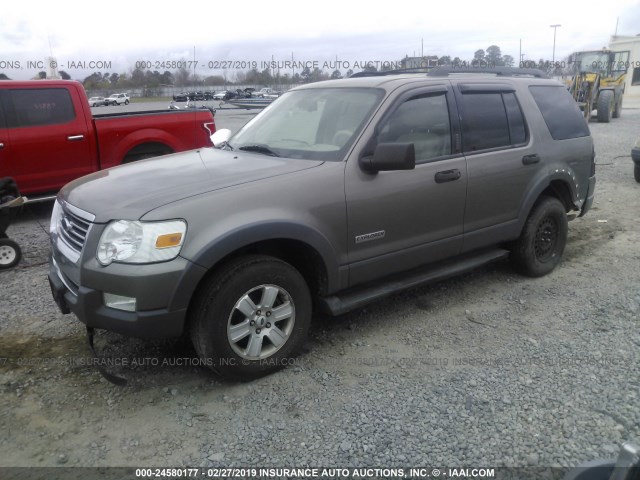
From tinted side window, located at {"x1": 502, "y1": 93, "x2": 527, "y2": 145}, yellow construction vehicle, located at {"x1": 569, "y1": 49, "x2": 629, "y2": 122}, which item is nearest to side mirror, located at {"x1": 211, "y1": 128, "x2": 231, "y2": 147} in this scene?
tinted side window, located at {"x1": 502, "y1": 93, "x2": 527, "y2": 145}

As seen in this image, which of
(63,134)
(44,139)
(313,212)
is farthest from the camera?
(63,134)

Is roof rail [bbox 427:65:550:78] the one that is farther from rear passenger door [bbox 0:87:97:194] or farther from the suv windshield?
rear passenger door [bbox 0:87:97:194]

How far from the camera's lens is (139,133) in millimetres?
7691

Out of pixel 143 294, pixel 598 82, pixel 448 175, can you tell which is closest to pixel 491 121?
pixel 448 175

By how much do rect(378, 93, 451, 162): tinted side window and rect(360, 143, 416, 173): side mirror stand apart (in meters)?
0.29

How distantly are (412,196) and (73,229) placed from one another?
228 centimetres

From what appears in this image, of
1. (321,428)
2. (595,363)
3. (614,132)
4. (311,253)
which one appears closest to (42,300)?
(311,253)

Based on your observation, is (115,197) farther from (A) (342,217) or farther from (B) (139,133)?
(B) (139,133)

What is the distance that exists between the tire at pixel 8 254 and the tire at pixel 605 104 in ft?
66.3

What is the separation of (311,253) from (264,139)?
3.97 feet

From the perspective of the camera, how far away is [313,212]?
3.37 m

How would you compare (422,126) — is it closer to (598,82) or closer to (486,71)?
(486,71)

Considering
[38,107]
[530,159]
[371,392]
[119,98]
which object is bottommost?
[371,392]

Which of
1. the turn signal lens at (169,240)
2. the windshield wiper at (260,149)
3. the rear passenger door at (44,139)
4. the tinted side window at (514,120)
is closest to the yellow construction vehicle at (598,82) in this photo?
the tinted side window at (514,120)
